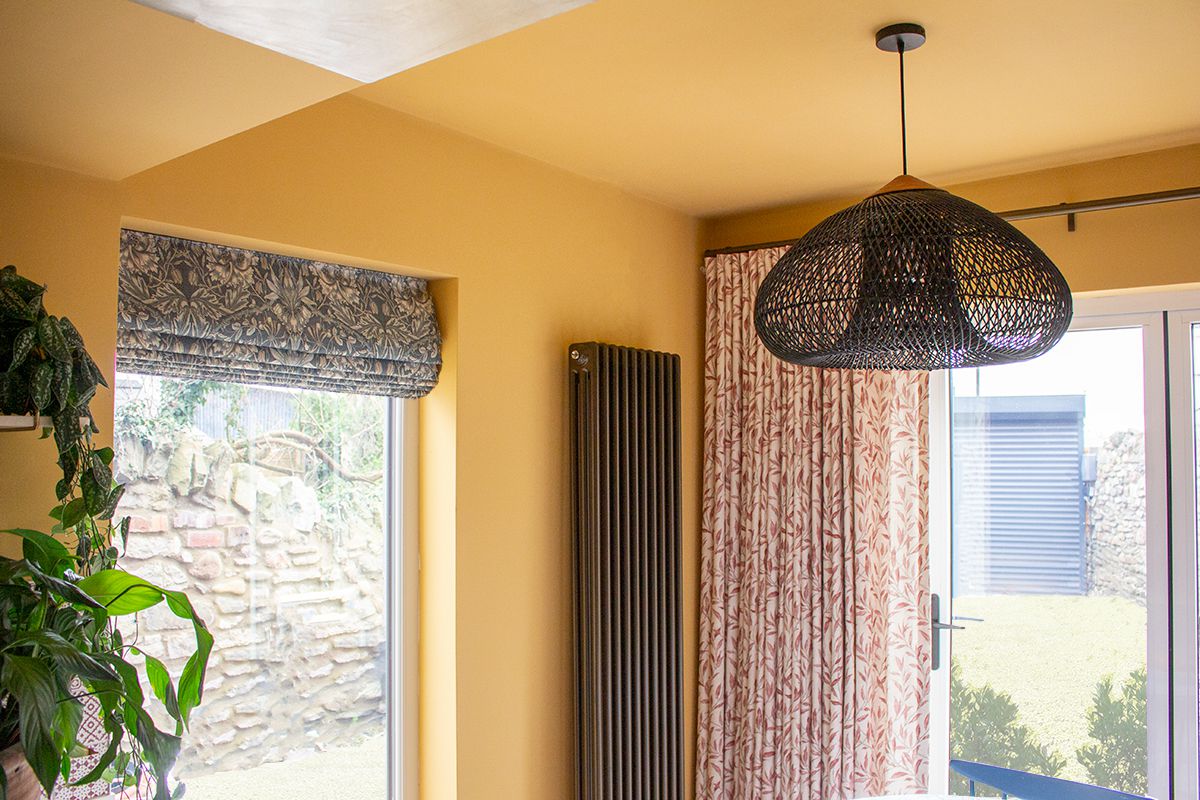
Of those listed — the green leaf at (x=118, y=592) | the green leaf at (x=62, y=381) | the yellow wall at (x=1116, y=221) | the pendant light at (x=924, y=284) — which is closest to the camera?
the green leaf at (x=118, y=592)

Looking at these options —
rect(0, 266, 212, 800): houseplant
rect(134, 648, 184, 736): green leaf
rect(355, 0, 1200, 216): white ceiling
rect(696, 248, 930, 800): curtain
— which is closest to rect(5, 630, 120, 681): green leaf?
rect(0, 266, 212, 800): houseplant

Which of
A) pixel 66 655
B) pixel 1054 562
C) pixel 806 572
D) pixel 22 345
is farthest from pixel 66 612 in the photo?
pixel 1054 562

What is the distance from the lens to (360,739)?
2926 millimetres

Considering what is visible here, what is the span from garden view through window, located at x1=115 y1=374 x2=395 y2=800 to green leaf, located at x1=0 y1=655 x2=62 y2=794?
45.1 inches

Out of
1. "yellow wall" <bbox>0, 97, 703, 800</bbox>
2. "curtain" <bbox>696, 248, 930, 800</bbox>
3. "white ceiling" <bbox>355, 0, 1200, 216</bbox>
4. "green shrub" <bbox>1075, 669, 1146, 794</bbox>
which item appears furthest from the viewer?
"curtain" <bbox>696, 248, 930, 800</bbox>

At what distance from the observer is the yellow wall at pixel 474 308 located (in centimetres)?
242

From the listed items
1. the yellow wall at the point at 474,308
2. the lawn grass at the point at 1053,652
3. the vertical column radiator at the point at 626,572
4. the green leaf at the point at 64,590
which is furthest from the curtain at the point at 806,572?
the green leaf at the point at 64,590

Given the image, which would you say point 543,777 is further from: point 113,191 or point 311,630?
point 113,191

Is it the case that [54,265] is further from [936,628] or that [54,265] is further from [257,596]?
[936,628]

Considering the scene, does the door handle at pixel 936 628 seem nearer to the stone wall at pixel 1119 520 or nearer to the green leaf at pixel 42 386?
the stone wall at pixel 1119 520

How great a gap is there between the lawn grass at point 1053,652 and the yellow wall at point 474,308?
1474mm

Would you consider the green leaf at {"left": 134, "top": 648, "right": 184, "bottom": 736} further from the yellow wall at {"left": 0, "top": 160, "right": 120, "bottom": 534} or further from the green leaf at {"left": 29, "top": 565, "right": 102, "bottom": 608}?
the yellow wall at {"left": 0, "top": 160, "right": 120, "bottom": 534}

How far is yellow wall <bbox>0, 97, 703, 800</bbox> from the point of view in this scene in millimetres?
2416

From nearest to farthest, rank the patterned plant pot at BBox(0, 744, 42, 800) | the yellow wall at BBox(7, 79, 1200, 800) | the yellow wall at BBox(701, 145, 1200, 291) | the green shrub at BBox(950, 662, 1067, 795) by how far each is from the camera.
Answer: the patterned plant pot at BBox(0, 744, 42, 800), the yellow wall at BBox(7, 79, 1200, 800), the yellow wall at BBox(701, 145, 1200, 291), the green shrub at BBox(950, 662, 1067, 795)
